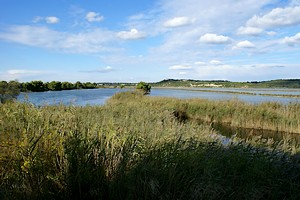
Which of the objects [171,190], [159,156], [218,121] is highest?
[159,156]

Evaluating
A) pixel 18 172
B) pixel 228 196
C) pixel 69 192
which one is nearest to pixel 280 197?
pixel 228 196

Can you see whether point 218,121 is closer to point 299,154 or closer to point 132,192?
point 299,154

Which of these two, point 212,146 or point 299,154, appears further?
point 299,154

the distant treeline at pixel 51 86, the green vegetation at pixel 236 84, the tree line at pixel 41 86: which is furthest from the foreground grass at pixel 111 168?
the green vegetation at pixel 236 84

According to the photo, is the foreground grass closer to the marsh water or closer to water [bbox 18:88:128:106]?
water [bbox 18:88:128:106]

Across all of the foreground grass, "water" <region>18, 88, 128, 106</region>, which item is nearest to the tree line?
"water" <region>18, 88, 128, 106</region>

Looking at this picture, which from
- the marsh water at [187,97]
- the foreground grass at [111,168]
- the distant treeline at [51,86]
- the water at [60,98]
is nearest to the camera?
the foreground grass at [111,168]

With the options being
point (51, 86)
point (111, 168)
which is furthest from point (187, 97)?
point (51, 86)

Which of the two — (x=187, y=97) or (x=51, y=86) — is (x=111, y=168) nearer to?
(x=187, y=97)

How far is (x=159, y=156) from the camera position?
414 centimetres

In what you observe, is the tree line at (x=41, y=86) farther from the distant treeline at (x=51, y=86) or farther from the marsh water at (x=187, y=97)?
the marsh water at (x=187, y=97)

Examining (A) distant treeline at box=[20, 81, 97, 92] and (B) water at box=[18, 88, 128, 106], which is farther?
(A) distant treeline at box=[20, 81, 97, 92]

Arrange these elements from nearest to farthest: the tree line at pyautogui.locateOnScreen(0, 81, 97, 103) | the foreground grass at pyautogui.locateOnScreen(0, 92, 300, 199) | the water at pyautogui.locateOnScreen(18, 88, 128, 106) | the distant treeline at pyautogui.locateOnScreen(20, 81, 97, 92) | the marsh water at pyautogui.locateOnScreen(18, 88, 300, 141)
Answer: the foreground grass at pyautogui.locateOnScreen(0, 92, 300, 199) → the water at pyautogui.locateOnScreen(18, 88, 128, 106) → the marsh water at pyautogui.locateOnScreen(18, 88, 300, 141) → the tree line at pyautogui.locateOnScreen(0, 81, 97, 103) → the distant treeline at pyautogui.locateOnScreen(20, 81, 97, 92)

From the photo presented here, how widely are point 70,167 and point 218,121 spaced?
1895 cm
